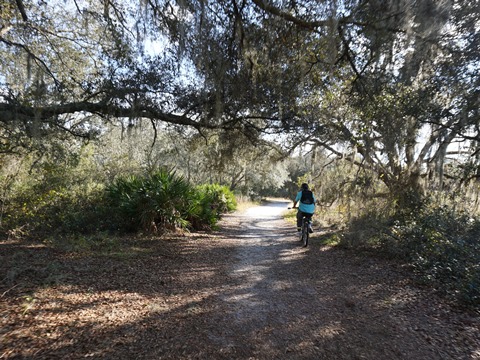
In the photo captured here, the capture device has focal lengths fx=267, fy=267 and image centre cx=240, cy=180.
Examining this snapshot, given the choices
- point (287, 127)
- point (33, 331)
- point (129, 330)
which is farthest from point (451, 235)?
point (33, 331)

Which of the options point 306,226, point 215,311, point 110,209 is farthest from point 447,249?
point 110,209

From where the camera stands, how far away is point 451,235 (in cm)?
534

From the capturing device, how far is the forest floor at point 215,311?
247cm

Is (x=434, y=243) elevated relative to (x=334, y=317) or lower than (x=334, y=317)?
elevated

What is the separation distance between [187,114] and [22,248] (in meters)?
4.79

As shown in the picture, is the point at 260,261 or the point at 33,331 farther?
the point at 260,261

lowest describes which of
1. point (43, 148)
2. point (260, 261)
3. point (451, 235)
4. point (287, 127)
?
point (260, 261)

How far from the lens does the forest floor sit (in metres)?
2.47

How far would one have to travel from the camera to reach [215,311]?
330 centimetres

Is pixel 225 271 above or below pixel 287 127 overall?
below

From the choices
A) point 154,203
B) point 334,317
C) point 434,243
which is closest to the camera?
point 334,317

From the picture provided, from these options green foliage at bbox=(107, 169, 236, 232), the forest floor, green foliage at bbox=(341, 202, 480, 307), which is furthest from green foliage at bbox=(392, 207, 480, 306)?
green foliage at bbox=(107, 169, 236, 232)

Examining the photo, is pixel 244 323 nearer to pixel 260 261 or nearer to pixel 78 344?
pixel 78 344

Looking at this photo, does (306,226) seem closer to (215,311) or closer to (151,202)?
(151,202)
